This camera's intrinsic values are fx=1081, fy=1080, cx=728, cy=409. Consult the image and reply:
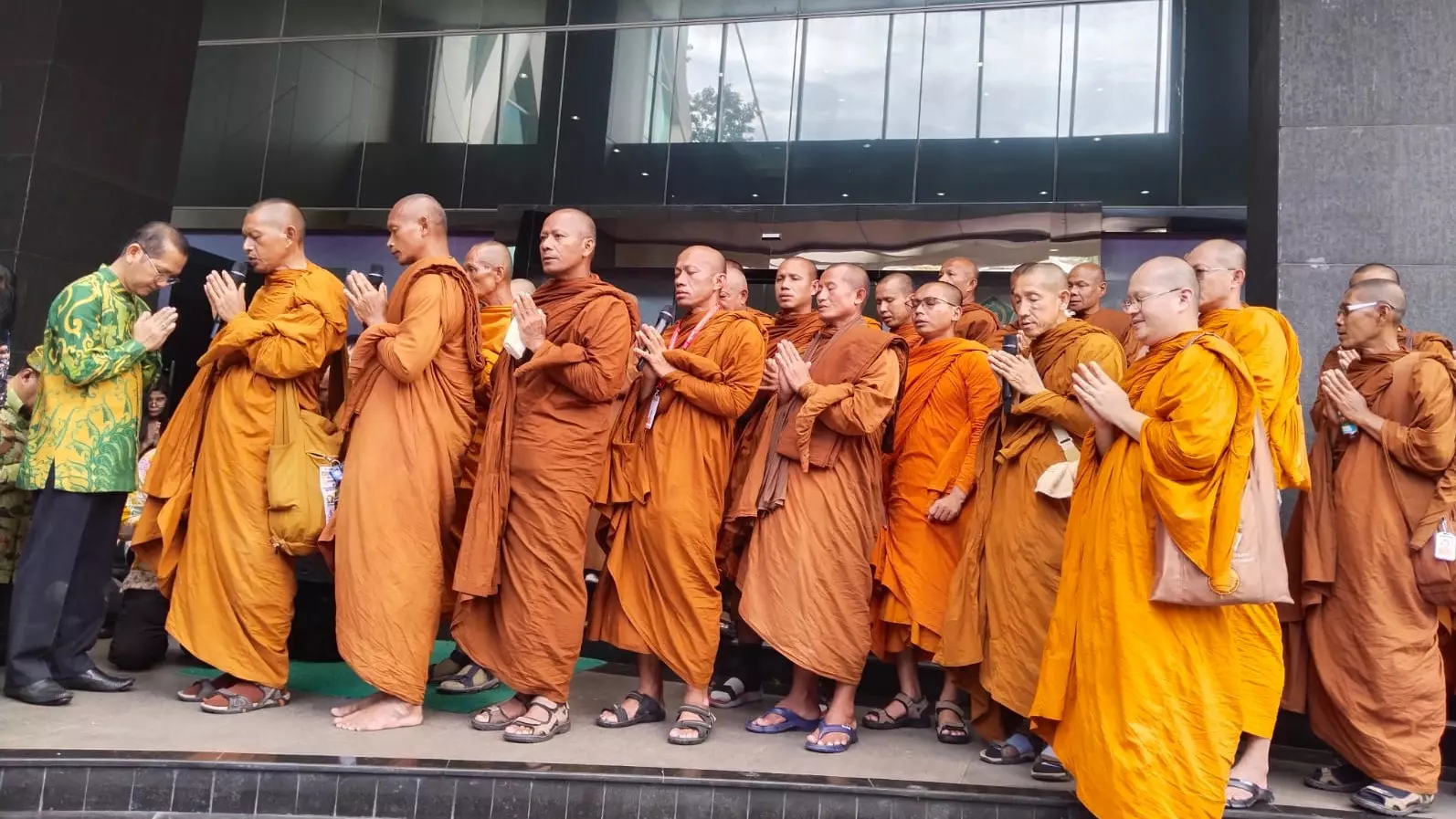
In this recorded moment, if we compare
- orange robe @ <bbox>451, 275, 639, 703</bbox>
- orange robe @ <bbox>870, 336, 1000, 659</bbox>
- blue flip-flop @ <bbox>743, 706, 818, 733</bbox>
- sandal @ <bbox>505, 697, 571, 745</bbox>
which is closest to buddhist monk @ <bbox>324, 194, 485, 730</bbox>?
orange robe @ <bbox>451, 275, 639, 703</bbox>

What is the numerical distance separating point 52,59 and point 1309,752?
788 centimetres

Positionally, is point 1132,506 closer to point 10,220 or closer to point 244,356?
point 244,356

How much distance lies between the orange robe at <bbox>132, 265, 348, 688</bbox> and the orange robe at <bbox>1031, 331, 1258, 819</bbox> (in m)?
3.07

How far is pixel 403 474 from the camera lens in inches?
165

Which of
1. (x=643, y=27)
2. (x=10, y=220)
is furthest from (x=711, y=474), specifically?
(x=643, y=27)

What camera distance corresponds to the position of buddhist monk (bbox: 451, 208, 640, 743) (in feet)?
13.5

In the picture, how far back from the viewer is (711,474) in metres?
4.52

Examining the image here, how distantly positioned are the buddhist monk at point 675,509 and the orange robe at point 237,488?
4.24 feet

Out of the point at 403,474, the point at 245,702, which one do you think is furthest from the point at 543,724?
the point at 245,702

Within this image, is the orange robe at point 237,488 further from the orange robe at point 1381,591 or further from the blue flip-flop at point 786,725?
the orange robe at point 1381,591

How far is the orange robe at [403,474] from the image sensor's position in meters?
4.08

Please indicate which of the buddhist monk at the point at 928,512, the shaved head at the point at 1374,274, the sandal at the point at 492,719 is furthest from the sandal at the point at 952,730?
the shaved head at the point at 1374,274

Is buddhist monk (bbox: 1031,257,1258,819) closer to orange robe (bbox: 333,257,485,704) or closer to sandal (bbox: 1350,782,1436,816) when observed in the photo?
sandal (bbox: 1350,782,1436,816)

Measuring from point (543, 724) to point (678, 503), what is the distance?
994 mm
